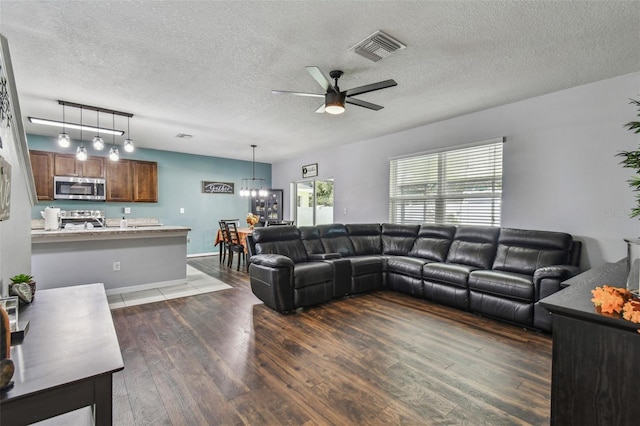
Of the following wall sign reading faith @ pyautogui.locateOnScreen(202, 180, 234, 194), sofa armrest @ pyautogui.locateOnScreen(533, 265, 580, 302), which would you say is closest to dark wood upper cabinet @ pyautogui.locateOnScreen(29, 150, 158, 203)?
wall sign reading faith @ pyautogui.locateOnScreen(202, 180, 234, 194)

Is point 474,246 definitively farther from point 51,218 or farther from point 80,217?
point 80,217

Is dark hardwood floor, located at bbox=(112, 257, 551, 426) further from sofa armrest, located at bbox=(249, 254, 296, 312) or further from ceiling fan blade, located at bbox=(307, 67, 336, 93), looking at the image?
ceiling fan blade, located at bbox=(307, 67, 336, 93)

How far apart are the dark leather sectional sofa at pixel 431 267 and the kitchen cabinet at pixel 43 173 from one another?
15.3ft

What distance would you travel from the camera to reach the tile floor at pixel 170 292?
153 inches

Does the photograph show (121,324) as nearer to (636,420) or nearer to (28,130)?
(636,420)

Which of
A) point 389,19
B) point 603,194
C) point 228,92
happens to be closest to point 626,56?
point 603,194

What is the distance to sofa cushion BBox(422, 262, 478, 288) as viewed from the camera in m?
3.51

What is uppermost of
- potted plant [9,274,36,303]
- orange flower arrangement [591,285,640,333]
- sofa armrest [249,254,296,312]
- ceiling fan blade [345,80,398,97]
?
ceiling fan blade [345,80,398,97]

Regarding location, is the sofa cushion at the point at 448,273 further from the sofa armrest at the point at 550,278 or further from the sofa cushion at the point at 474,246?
the sofa armrest at the point at 550,278

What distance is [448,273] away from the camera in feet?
11.9

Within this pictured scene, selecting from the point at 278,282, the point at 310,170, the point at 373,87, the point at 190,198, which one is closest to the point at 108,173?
the point at 190,198

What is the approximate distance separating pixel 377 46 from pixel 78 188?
6.47 m

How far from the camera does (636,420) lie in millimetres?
1138

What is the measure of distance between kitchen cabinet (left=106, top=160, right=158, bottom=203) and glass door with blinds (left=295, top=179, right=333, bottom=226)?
11.6 feet
